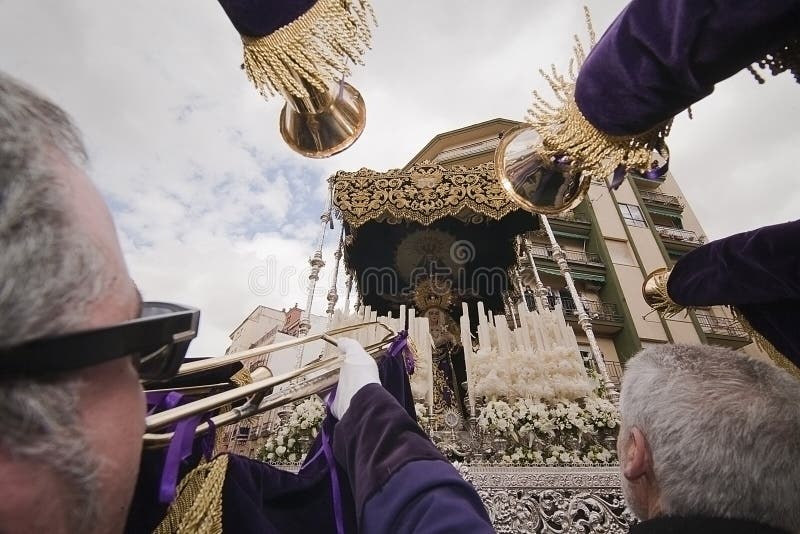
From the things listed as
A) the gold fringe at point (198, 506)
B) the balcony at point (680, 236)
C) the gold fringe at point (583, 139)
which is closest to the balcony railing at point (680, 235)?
the balcony at point (680, 236)

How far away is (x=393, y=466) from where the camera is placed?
73 cm

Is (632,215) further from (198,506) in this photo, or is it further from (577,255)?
(198,506)

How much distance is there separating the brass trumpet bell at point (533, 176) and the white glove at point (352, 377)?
1.09m

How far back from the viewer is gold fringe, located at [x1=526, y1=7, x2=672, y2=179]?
1071 mm

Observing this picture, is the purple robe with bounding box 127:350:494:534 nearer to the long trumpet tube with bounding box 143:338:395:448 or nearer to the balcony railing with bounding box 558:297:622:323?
the long trumpet tube with bounding box 143:338:395:448

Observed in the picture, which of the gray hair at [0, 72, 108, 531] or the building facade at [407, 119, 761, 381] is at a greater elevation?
the building facade at [407, 119, 761, 381]

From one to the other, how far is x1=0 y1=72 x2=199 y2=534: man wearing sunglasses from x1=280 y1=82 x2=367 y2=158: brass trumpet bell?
1.31m

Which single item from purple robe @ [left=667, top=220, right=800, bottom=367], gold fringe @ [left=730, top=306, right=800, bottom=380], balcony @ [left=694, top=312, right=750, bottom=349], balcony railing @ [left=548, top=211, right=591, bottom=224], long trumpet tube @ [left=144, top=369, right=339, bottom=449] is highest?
balcony railing @ [left=548, top=211, right=591, bottom=224]

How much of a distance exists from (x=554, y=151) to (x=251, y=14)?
1149 millimetres

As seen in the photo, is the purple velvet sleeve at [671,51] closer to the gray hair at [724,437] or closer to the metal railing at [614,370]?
the gray hair at [724,437]

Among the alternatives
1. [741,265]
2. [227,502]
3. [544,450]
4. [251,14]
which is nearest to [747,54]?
[741,265]

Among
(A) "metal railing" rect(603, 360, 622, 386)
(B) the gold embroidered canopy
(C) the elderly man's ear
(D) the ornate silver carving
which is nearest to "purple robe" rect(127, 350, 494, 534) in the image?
(C) the elderly man's ear

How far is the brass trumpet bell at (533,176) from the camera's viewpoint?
1.55 m

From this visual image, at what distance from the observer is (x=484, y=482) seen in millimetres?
1925
